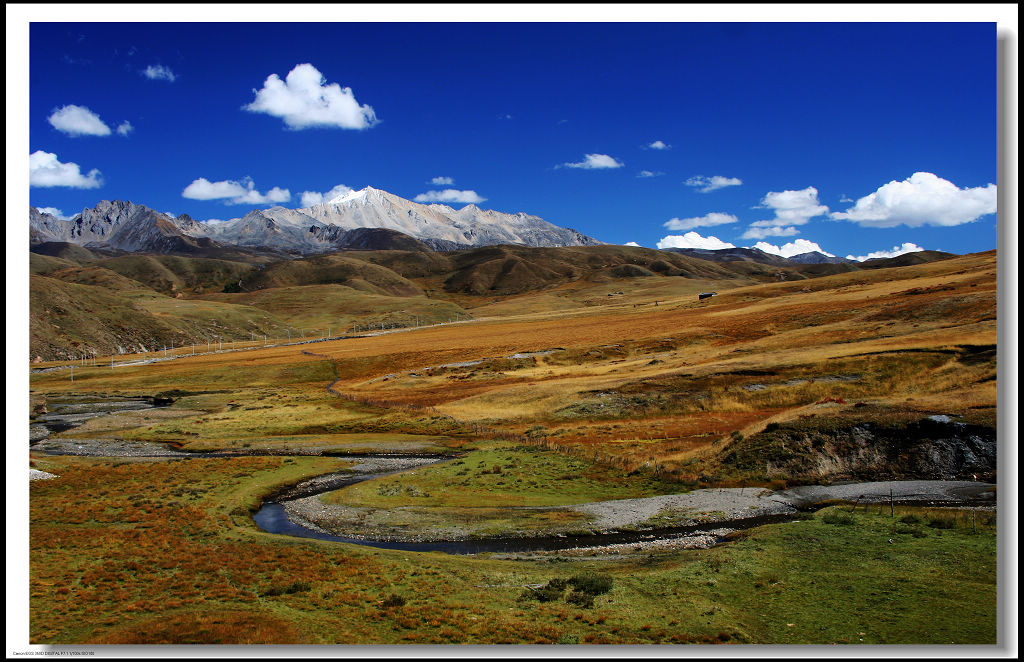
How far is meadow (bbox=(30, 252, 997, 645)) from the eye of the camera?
1722cm

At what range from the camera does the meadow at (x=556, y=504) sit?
17.2 meters

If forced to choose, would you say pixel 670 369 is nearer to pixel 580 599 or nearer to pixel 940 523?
pixel 940 523

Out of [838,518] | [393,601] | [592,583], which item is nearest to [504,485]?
[592,583]

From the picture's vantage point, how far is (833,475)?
3516 cm

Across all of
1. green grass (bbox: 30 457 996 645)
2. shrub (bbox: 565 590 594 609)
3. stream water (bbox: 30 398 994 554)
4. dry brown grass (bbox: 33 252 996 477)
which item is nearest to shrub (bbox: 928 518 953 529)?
green grass (bbox: 30 457 996 645)

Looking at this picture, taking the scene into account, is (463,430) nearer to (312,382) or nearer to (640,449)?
(640,449)

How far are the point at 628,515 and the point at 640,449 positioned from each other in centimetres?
1445

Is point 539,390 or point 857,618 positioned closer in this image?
point 857,618

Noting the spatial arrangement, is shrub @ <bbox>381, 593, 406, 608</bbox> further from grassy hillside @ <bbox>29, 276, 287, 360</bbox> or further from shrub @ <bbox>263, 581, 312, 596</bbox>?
grassy hillside @ <bbox>29, 276, 287, 360</bbox>

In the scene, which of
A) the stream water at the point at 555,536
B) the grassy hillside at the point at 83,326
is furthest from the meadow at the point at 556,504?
the grassy hillside at the point at 83,326

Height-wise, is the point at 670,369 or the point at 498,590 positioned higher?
the point at 670,369

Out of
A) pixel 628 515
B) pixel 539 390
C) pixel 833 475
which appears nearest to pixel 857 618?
pixel 628 515

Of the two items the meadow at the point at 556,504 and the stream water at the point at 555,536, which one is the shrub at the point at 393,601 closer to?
the meadow at the point at 556,504

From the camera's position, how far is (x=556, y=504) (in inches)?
1341
